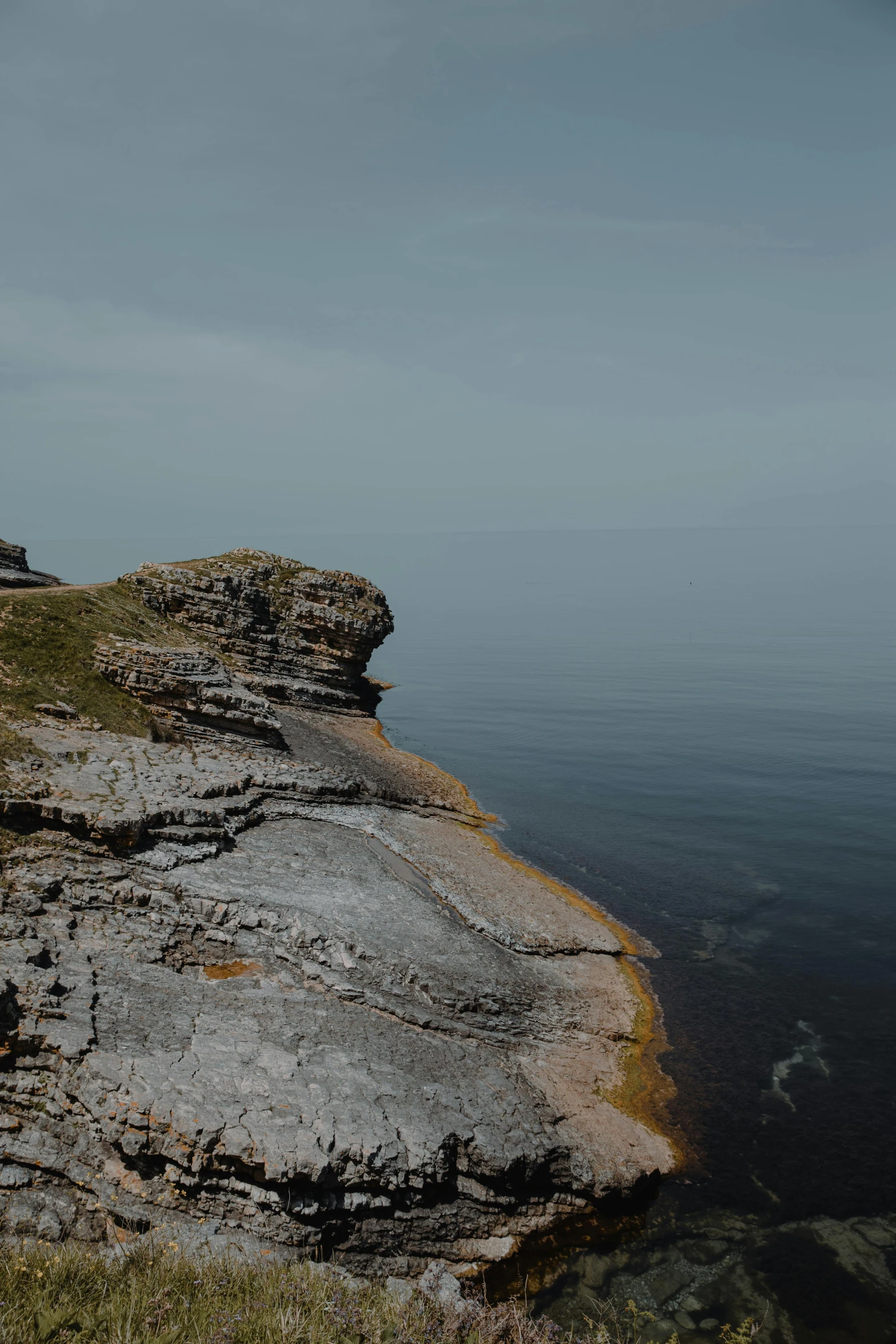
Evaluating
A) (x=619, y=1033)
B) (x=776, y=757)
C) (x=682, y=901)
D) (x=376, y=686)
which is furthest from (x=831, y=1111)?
(x=376, y=686)

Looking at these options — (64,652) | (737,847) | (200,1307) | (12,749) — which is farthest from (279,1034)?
(737,847)

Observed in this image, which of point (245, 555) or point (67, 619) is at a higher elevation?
point (245, 555)

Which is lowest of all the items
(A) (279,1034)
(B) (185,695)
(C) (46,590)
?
(A) (279,1034)

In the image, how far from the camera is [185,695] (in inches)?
1366

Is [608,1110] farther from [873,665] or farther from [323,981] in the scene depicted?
[873,665]

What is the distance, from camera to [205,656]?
38.1 metres

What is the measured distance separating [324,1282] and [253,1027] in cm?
729

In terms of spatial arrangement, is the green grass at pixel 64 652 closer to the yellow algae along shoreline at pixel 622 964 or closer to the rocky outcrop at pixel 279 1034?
the rocky outcrop at pixel 279 1034

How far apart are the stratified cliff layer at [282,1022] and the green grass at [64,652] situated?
0.68m

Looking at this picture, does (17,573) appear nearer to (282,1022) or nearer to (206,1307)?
(282,1022)

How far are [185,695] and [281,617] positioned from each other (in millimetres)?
19676

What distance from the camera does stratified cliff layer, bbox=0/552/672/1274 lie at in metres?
14.8

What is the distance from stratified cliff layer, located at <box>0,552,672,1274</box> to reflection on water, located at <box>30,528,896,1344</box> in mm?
2179

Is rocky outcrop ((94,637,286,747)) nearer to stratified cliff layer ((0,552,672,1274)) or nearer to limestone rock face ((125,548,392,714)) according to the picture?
stratified cliff layer ((0,552,672,1274))
